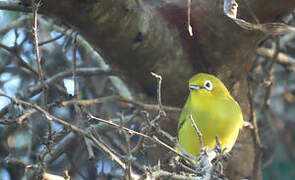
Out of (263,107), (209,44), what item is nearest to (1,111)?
(209,44)

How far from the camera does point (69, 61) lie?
18.6 ft

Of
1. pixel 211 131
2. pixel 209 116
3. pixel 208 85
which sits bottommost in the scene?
pixel 211 131

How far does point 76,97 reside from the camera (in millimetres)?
3525

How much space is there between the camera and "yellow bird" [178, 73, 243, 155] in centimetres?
354

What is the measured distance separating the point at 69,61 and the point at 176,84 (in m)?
2.13

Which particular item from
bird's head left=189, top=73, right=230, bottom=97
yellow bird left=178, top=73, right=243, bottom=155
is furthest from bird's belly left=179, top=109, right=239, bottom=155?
bird's head left=189, top=73, right=230, bottom=97

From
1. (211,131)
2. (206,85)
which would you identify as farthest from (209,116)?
(206,85)

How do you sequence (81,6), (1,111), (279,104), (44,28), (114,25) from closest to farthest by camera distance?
(81,6)
(114,25)
(1,111)
(44,28)
(279,104)

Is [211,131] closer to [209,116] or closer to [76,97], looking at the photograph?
[209,116]

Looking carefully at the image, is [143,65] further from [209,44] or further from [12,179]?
[12,179]

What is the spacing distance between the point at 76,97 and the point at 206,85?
44.6 inches

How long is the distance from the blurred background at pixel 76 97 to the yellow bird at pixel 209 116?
1.54 feet

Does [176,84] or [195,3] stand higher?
[195,3]

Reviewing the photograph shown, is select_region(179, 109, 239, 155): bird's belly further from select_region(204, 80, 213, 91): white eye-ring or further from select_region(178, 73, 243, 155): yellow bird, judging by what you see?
select_region(204, 80, 213, 91): white eye-ring
